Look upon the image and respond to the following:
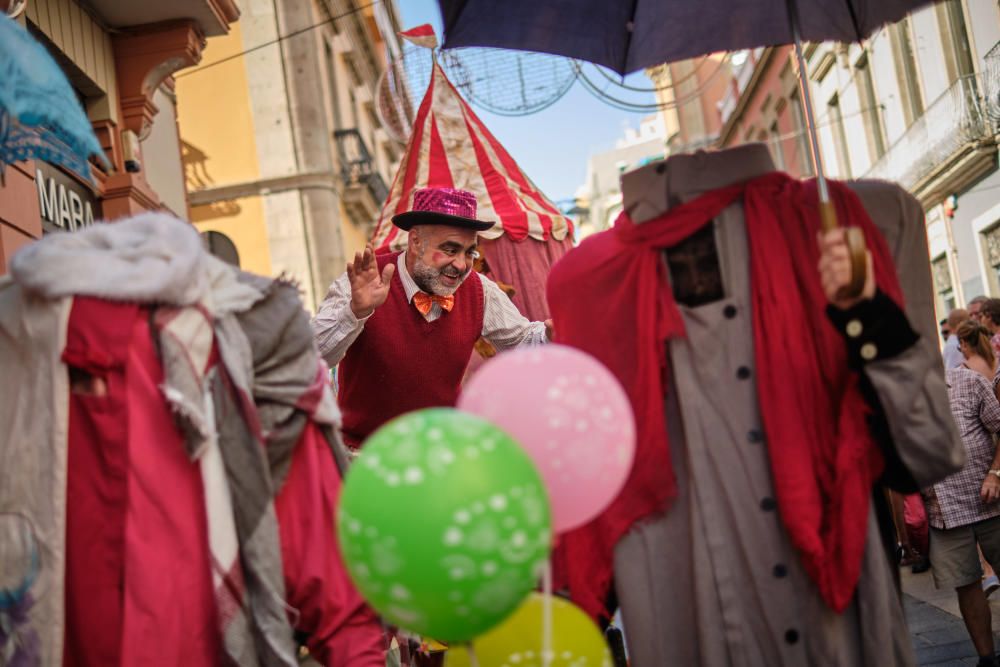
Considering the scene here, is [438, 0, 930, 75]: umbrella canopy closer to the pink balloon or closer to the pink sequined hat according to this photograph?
the pink sequined hat

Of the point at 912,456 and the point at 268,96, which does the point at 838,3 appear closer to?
the point at 912,456

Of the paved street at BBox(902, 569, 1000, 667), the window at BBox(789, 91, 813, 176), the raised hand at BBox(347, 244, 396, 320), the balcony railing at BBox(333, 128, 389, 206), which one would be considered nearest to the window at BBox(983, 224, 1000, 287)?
the window at BBox(789, 91, 813, 176)

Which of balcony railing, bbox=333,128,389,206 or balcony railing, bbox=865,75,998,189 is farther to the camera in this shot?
balcony railing, bbox=333,128,389,206

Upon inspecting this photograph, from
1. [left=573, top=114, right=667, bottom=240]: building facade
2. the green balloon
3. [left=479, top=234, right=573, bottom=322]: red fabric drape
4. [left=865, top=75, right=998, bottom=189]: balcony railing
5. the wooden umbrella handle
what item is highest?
[left=573, top=114, right=667, bottom=240]: building facade

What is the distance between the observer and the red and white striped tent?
611 centimetres

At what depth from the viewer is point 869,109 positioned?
856 inches

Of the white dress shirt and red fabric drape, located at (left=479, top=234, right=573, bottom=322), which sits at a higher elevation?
red fabric drape, located at (left=479, top=234, right=573, bottom=322)

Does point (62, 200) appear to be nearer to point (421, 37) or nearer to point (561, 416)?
point (421, 37)

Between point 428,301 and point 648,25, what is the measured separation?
161 cm

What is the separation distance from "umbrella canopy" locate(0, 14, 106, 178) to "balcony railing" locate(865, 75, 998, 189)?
44.3 ft

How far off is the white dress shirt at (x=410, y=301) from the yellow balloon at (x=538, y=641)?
6.07ft

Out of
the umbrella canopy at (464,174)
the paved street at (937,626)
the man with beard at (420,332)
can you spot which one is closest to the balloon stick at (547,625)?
the man with beard at (420,332)

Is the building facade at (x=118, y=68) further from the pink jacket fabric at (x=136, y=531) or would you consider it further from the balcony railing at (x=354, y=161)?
the balcony railing at (x=354, y=161)

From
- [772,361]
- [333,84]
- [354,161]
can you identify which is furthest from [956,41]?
[772,361]
